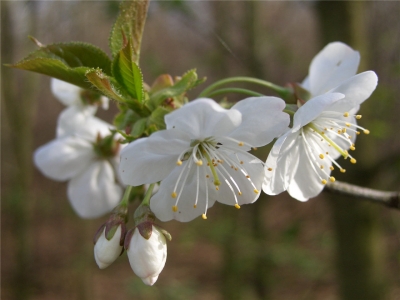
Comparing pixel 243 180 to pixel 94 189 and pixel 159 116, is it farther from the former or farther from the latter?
pixel 94 189

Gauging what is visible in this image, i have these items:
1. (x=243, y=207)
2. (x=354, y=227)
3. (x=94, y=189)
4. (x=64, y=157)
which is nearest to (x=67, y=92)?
(x=64, y=157)

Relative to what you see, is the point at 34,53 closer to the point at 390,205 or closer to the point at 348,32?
the point at 390,205

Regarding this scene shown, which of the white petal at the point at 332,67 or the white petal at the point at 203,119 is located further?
the white petal at the point at 332,67

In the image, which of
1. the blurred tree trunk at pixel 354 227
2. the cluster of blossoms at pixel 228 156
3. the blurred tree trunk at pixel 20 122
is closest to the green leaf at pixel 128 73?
the cluster of blossoms at pixel 228 156

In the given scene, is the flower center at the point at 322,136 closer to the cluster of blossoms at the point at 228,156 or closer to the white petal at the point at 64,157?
the cluster of blossoms at the point at 228,156

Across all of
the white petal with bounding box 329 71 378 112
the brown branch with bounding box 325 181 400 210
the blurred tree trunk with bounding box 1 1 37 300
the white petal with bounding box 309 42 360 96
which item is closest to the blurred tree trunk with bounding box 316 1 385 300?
the brown branch with bounding box 325 181 400 210
